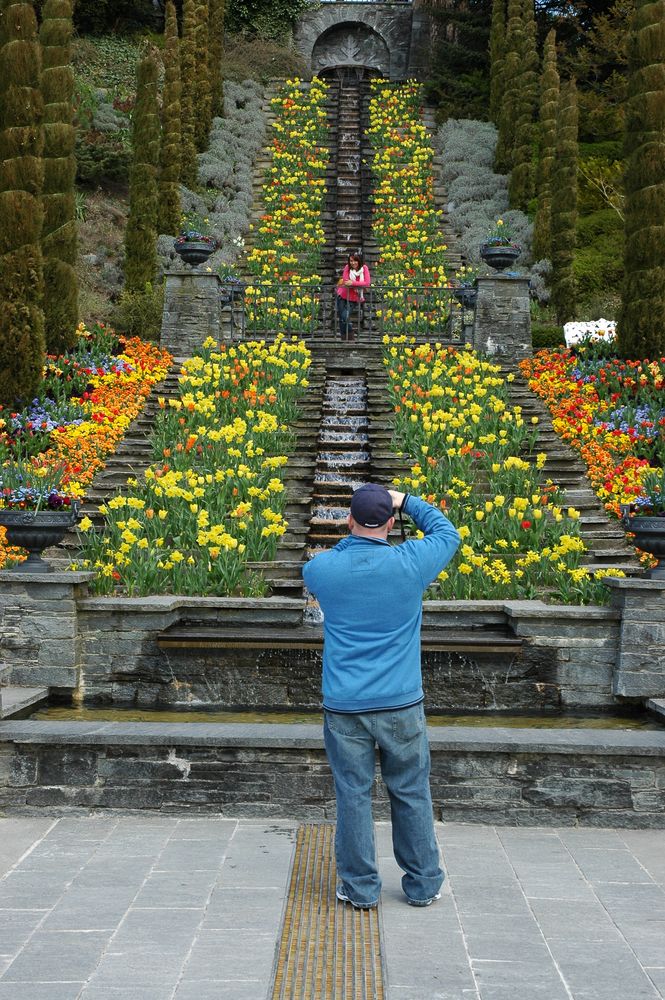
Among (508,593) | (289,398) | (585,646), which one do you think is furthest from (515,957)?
(289,398)

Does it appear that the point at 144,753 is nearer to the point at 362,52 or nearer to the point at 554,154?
the point at 554,154

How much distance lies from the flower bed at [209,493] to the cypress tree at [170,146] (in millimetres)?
10020

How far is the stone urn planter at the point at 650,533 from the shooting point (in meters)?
6.79

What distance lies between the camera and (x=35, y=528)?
700 centimetres

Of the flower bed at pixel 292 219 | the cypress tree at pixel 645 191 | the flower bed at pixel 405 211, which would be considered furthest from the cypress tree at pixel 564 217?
the flower bed at pixel 292 219

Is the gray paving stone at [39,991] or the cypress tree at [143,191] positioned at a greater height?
the cypress tree at [143,191]

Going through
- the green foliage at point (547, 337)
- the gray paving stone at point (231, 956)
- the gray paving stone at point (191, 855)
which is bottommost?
the gray paving stone at point (191, 855)

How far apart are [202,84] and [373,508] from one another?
25.7 metres

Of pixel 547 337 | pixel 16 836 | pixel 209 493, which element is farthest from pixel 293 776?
pixel 547 337

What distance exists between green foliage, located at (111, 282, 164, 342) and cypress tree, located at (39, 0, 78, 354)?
2.30 metres

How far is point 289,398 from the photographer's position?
1238 centimetres

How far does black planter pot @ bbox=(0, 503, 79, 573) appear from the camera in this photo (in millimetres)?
6945

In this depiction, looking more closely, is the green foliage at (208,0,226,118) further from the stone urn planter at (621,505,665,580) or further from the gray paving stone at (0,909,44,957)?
the gray paving stone at (0,909,44,957)

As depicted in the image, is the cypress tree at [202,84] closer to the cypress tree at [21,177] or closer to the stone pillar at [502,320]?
the cypress tree at [21,177]
